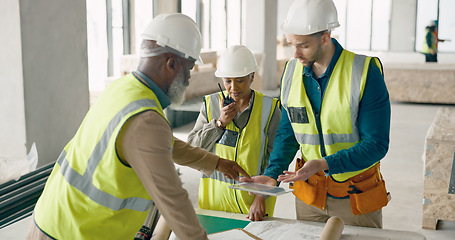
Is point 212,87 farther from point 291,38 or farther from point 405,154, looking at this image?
point 291,38

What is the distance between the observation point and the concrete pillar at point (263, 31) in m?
13.9

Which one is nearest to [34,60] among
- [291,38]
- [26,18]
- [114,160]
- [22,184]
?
[26,18]

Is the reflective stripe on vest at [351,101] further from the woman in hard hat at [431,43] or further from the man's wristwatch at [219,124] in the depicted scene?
the woman in hard hat at [431,43]

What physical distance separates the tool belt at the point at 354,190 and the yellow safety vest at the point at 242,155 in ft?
1.31

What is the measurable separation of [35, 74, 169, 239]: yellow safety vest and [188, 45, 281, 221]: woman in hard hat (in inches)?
53.8

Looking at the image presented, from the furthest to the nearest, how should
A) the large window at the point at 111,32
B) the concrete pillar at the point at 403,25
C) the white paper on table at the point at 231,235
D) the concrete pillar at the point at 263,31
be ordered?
the concrete pillar at the point at 403,25
the concrete pillar at the point at 263,31
the large window at the point at 111,32
the white paper on table at the point at 231,235

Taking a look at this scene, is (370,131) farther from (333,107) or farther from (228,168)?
(228,168)

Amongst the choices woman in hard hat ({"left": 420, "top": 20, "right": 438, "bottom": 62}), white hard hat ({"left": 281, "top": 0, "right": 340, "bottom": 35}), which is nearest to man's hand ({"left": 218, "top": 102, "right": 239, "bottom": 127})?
white hard hat ({"left": 281, "top": 0, "right": 340, "bottom": 35})

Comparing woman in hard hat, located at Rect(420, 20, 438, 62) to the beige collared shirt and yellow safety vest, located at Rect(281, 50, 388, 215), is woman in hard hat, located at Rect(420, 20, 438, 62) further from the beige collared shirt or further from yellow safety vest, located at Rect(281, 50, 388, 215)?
the beige collared shirt

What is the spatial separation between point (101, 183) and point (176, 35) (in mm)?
629

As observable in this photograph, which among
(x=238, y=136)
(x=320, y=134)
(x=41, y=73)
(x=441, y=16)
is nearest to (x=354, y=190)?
(x=320, y=134)

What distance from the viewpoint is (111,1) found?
41.0ft

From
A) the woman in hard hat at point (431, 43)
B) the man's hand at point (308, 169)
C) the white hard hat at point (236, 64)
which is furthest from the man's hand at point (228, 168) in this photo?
the woman in hard hat at point (431, 43)

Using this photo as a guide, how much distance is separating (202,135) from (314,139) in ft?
2.70
